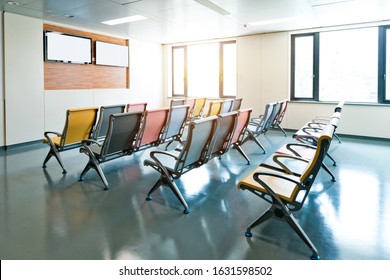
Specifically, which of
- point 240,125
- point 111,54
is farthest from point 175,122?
point 111,54

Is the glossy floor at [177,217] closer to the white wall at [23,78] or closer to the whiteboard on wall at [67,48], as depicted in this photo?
the white wall at [23,78]

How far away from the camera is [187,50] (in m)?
9.84

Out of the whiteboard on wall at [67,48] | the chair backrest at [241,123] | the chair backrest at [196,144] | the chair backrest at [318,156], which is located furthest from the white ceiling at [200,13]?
the chair backrest at [318,156]

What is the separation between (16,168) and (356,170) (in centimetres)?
494

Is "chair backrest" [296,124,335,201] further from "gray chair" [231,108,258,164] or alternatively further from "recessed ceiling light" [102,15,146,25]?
"recessed ceiling light" [102,15,146,25]

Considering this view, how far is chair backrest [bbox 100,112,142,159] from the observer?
11.6ft

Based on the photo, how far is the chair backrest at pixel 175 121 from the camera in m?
4.39

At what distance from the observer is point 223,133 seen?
12.0 feet

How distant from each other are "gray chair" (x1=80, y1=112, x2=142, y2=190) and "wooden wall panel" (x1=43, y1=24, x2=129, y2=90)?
3.54m

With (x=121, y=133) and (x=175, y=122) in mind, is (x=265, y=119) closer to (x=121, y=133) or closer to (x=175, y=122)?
(x=175, y=122)

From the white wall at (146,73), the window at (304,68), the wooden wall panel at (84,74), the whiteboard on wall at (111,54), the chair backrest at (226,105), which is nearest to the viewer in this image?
the chair backrest at (226,105)

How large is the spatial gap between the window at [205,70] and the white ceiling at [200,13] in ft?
4.43

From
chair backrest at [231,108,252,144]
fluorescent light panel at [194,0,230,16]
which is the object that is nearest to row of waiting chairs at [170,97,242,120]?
chair backrest at [231,108,252,144]

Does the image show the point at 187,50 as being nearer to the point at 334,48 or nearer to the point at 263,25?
the point at 263,25
